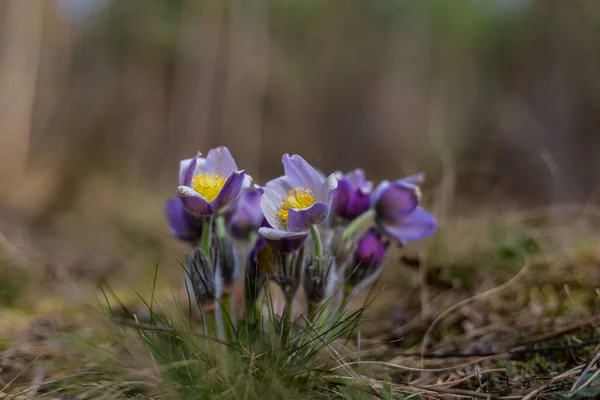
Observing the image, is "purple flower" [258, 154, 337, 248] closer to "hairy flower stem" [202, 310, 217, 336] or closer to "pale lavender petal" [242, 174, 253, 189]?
"pale lavender petal" [242, 174, 253, 189]

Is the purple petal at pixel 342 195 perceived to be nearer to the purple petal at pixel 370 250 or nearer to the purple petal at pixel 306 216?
the purple petal at pixel 370 250

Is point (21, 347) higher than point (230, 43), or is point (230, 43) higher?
point (230, 43)

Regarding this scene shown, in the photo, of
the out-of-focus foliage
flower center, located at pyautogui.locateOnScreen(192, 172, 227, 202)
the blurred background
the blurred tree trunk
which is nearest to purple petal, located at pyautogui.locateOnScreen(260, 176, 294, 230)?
flower center, located at pyautogui.locateOnScreen(192, 172, 227, 202)

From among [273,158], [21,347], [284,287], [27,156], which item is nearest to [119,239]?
[21,347]

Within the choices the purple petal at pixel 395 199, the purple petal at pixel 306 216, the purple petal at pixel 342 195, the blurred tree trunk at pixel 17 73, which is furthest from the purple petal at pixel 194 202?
the blurred tree trunk at pixel 17 73

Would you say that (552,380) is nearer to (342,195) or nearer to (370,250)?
(370,250)

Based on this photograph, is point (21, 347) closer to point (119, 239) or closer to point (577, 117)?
point (119, 239)

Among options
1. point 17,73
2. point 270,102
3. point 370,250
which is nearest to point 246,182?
point 370,250
